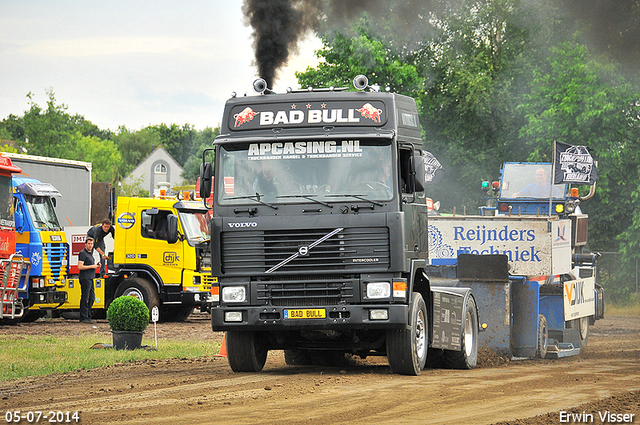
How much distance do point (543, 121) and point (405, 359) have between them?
26.3 m

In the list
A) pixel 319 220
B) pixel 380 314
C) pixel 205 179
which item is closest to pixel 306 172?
pixel 319 220

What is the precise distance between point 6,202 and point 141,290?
13.1 ft

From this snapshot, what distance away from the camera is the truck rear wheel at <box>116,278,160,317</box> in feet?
70.0

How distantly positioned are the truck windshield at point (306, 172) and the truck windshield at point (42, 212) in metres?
11.5

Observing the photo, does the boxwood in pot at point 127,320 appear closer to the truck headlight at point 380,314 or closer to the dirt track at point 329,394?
the dirt track at point 329,394

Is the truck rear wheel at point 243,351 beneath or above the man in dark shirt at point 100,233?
beneath

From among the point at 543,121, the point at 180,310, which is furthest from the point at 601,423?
the point at 543,121

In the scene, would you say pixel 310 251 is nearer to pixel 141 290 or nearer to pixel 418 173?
pixel 418 173

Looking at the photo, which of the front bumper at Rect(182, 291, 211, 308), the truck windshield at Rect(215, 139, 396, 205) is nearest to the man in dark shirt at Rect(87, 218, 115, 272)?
the front bumper at Rect(182, 291, 211, 308)

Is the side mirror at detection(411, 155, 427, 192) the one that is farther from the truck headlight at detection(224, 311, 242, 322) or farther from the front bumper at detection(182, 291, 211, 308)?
the front bumper at detection(182, 291, 211, 308)

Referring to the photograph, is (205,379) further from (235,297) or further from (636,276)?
(636,276)

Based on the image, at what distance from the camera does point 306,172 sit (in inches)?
423

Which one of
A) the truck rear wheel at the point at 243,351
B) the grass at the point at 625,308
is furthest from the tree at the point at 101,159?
the truck rear wheel at the point at 243,351

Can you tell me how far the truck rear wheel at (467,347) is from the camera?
42.0 feet
